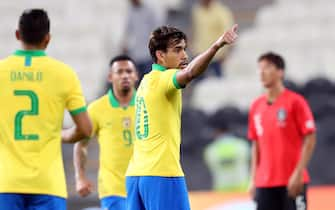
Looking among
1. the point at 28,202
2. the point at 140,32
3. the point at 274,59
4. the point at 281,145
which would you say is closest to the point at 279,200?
the point at 281,145

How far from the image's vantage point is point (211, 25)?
614 inches

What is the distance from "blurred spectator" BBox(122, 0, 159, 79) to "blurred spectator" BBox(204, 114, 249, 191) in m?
1.53

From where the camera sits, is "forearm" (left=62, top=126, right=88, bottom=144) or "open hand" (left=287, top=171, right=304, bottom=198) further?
"open hand" (left=287, top=171, right=304, bottom=198)

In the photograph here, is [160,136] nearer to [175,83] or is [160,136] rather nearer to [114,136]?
[175,83]

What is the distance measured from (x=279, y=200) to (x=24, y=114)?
3405 mm

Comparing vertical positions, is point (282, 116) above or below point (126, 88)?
below

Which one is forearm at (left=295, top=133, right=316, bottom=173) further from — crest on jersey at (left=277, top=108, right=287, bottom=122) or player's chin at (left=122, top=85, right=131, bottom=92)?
player's chin at (left=122, top=85, right=131, bottom=92)

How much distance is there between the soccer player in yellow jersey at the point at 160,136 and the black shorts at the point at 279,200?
2.15 metres

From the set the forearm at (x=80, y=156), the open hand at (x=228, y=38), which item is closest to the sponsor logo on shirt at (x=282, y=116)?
the forearm at (x=80, y=156)

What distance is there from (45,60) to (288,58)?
33.6 feet

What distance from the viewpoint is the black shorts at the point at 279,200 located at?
8602mm

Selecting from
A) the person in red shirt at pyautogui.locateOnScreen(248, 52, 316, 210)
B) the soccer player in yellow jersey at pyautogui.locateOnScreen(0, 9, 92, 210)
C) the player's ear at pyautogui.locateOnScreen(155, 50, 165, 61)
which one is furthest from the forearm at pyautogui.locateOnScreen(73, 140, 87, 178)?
the soccer player in yellow jersey at pyautogui.locateOnScreen(0, 9, 92, 210)

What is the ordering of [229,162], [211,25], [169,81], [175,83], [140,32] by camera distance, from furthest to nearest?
[211,25]
[140,32]
[229,162]
[169,81]
[175,83]

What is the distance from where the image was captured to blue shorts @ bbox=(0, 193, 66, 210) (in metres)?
5.84
